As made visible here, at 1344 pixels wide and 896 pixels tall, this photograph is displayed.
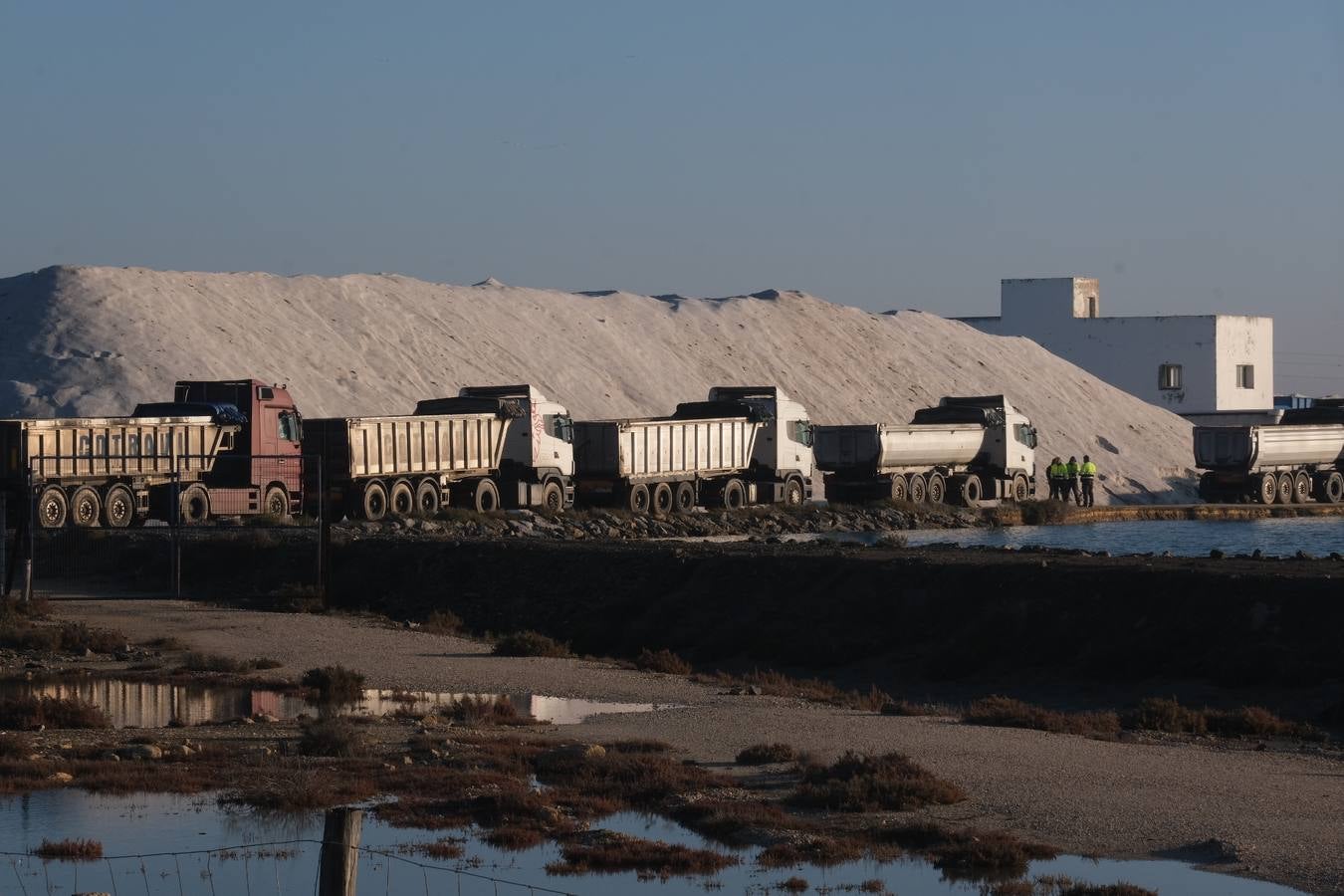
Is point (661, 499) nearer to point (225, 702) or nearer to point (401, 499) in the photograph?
point (401, 499)

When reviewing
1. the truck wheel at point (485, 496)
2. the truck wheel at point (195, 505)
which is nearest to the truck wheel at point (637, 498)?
the truck wheel at point (485, 496)

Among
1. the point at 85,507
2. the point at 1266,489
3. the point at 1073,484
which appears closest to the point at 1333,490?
the point at 1266,489

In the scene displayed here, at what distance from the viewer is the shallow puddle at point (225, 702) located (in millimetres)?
19281

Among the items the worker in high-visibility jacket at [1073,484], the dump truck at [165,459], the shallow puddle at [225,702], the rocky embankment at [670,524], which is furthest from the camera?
the worker in high-visibility jacket at [1073,484]

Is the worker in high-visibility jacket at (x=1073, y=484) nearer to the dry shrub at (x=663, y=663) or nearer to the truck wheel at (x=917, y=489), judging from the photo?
the truck wheel at (x=917, y=489)

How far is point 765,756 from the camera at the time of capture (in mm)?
16422

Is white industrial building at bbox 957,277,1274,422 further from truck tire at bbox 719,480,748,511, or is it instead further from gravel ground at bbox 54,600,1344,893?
gravel ground at bbox 54,600,1344,893

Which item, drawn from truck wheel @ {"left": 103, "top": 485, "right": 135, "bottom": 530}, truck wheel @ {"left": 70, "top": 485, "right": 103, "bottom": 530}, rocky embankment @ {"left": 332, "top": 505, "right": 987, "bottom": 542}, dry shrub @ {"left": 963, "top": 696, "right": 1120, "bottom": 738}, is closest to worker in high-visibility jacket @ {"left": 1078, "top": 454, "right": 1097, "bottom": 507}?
rocky embankment @ {"left": 332, "top": 505, "right": 987, "bottom": 542}

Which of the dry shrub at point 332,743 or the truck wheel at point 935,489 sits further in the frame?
the truck wheel at point 935,489

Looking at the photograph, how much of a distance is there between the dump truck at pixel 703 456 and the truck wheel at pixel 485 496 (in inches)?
169

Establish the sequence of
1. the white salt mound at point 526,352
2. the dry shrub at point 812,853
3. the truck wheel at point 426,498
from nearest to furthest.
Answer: the dry shrub at point 812,853, the truck wheel at point 426,498, the white salt mound at point 526,352

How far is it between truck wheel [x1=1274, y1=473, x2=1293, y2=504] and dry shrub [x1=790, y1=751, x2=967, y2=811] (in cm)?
6038

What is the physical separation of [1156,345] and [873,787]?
4010 inches

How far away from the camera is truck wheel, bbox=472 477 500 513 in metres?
48.2
